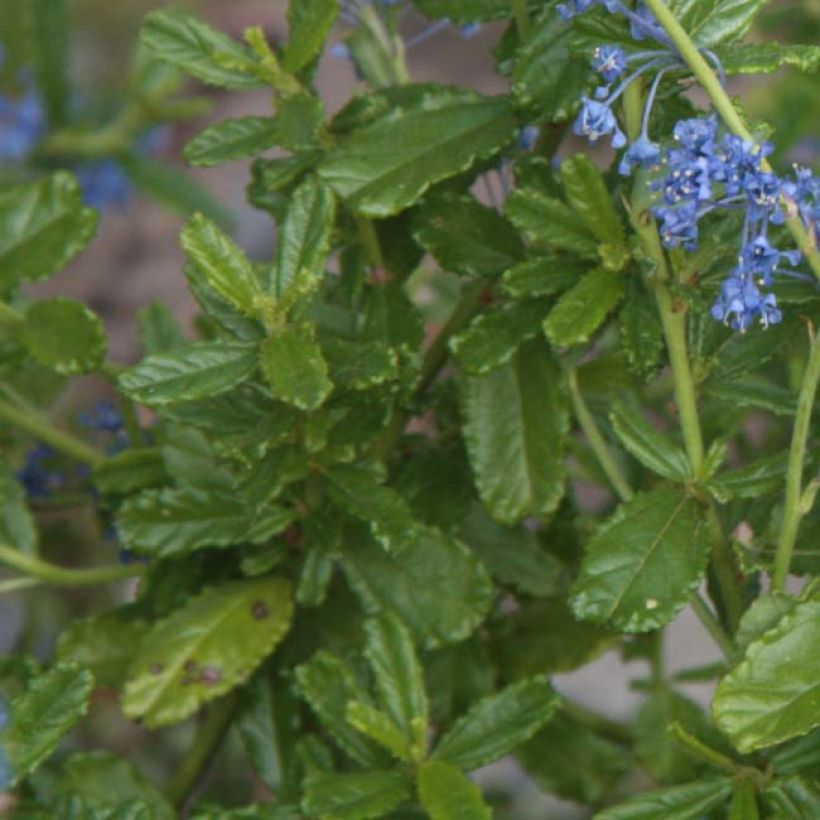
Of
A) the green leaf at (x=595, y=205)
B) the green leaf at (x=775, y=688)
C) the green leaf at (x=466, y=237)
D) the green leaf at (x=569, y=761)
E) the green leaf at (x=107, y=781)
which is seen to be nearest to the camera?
the green leaf at (x=775, y=688)

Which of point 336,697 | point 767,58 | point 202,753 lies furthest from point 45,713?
point 767,58

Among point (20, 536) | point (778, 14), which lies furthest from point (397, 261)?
point (778, 14)

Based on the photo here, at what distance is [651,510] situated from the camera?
2.83 ft

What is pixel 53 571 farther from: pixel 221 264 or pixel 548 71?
pixel 548 71

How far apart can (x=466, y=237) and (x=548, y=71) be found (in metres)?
0.12

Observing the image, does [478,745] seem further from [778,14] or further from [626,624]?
[778,14]

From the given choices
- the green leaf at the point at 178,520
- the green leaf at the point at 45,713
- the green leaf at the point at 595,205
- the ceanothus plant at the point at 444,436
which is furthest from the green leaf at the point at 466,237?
the green leaf at the point at 45,713

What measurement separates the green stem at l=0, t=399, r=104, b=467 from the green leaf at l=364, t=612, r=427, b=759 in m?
0.31

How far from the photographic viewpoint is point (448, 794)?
89 cm

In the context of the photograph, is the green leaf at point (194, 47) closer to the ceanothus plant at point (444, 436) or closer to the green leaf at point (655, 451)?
the ceanothus plant at point (444, 436)

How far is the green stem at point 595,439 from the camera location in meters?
0.96

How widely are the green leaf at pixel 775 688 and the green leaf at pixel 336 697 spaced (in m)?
0.26

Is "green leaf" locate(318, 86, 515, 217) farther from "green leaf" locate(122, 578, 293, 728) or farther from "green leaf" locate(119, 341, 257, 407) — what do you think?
"green leaf" locate(122, 578, 293, 728)

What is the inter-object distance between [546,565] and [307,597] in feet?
0.66
